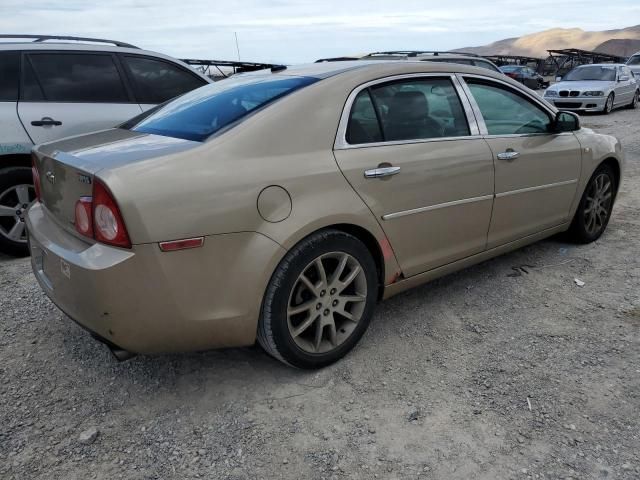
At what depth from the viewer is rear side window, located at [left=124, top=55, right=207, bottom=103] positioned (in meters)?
4.95

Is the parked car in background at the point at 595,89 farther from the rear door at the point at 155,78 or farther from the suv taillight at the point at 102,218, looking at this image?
the suv taillight at the point at 102,218

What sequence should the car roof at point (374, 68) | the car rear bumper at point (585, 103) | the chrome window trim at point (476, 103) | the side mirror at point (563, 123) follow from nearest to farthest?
1. the car roof at point (374, 68)
2. the chrome window trim at point (476, 103)
3. the side mirror at point (563, 123)
4. the car rear bumper at point (585, 103)

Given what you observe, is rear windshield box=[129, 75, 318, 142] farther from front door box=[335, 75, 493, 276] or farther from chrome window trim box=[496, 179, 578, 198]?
chrome window trim box=[496, 179, 578, 198]

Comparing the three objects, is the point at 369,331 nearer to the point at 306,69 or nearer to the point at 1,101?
the point at 306,69

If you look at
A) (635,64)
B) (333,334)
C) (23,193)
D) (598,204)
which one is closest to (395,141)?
(333,334)

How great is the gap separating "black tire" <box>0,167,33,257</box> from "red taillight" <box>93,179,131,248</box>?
8.40 feet

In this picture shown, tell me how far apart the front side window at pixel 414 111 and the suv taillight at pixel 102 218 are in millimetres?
1241

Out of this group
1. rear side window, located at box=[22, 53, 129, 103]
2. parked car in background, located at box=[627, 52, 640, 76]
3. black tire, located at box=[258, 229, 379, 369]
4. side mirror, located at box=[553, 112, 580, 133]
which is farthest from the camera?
parked car in background, located at box=[627, 52, 640, 76]

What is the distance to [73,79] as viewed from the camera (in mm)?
4668

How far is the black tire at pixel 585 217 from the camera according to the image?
4.39 metres

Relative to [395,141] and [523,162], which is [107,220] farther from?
[523,162]

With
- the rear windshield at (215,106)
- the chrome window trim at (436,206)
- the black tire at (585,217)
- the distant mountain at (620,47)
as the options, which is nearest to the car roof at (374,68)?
the rear windshield at (215,106)

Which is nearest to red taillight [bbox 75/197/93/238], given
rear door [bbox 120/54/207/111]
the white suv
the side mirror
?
the white suv

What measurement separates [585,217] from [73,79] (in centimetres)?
Answer: 449
